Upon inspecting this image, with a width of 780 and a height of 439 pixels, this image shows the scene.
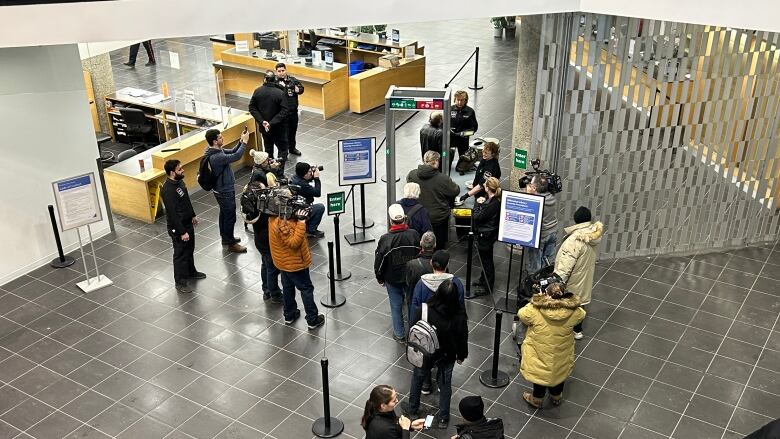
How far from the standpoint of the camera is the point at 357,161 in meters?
10.4

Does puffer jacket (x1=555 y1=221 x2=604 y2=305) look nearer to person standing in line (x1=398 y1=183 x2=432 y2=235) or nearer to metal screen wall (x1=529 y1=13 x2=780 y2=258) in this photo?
person standing in line (x1=398 y1=183 x2=432 y2=235)

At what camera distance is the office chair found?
1327 cm

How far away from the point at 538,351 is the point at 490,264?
231 cm

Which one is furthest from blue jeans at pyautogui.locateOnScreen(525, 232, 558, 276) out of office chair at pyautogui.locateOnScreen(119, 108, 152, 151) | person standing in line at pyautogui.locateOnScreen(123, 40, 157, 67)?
person standing in line at pyautogui.locateOnScreen(123, 40, 157, 67)

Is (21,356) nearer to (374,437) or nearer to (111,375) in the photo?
(111,375)

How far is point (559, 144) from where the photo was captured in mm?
9508

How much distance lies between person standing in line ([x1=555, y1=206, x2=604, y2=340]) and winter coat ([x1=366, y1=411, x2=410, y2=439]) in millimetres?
2967

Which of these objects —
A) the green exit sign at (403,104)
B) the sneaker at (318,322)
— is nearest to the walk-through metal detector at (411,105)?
the green exit sign at (403,104)

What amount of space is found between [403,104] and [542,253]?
255 centimetres

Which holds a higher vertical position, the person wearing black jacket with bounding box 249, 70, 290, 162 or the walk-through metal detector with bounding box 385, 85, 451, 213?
the walk-through metal detector with bounding box 385, 85, 451, 213

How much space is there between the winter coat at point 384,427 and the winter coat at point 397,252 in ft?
7.85

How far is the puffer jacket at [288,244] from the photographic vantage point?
26.3ft

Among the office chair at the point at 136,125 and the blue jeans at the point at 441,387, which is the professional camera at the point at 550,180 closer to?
the blue jeans at the point at 441,387

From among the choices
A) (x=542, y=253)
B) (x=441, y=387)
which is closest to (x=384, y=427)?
(x=441, y=387)
